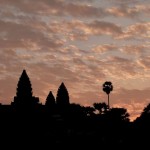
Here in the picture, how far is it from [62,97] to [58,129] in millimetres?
23278

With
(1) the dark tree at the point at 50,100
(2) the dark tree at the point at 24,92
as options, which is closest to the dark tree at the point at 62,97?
(1) the dark tree at the point at 50,100

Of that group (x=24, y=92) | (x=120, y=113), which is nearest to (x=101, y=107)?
(x=120, y=113)

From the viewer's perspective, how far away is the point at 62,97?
311ft

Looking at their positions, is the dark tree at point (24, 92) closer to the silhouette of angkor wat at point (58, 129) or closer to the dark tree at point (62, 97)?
the silhouette of angkor wat at point (58, 129)

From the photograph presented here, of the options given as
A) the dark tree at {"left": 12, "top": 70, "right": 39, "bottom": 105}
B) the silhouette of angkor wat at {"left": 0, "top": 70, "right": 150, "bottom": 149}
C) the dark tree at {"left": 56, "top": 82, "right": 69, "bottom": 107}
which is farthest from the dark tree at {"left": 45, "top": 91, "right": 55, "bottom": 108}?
the dark tree at {"left": 12, "top": 70, "right": 39, "bottom": 105}

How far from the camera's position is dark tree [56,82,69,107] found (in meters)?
94.8

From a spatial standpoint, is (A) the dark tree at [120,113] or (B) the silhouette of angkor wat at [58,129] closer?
(B) the silhouette of angkor wat at [58,129]

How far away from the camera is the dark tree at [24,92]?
3194 inches

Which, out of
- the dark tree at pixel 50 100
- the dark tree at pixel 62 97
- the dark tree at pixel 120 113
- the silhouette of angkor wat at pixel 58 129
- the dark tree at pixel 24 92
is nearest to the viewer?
the silhouette of angkor wat at pixel 58 129

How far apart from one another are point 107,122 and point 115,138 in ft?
37.8

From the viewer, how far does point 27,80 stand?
85.6 m

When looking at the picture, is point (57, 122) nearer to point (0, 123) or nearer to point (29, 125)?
point (29, 125)

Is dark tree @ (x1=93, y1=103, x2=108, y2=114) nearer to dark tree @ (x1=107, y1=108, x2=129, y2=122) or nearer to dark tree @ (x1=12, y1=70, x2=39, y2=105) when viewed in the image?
dark tree @ (x1=107, y1=108, x2=129, y2=122)

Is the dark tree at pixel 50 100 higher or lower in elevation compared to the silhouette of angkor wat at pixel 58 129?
higher
